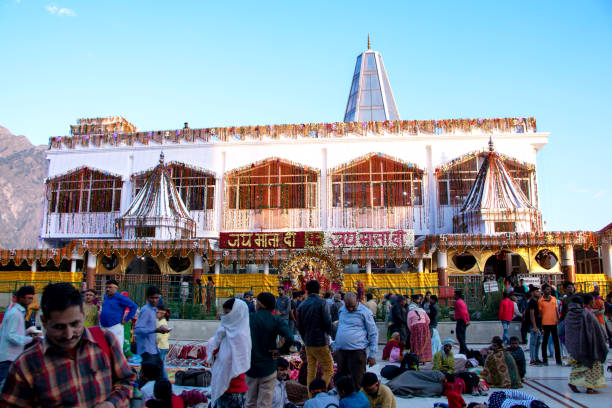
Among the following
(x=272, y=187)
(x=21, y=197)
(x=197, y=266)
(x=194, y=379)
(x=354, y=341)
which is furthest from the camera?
(x=21, y=197)

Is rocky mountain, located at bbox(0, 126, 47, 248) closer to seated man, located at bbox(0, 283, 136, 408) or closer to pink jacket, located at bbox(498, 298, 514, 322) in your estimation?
pink jacket, located at bbox(498, 298, 514, 322)

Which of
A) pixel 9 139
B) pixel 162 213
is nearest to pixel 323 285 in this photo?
pixel 162 213

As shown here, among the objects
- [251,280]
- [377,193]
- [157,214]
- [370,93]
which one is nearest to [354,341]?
[251,280]

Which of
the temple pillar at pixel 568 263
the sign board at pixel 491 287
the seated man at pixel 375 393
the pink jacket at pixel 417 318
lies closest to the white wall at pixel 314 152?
the temple pillar at pixel 568 263

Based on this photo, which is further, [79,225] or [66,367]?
[79,225]

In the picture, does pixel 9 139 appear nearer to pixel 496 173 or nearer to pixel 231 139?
pixel 231 139

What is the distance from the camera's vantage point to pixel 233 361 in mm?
4758

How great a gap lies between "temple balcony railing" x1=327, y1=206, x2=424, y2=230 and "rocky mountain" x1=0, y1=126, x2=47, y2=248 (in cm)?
8630

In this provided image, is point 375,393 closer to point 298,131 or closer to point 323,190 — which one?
point 323,190

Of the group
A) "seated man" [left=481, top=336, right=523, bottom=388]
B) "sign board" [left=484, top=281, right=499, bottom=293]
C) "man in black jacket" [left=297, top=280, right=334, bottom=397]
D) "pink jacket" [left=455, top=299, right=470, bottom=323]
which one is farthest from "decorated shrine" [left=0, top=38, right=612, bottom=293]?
"man in black jacket" [left=297, top=280, right=334, bottom=397]

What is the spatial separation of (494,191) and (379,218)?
5.28 meters

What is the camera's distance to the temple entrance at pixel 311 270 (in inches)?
732

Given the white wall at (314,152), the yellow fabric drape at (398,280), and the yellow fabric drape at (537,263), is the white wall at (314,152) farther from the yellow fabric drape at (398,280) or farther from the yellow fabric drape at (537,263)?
the yellow fabric drape at (398,280)

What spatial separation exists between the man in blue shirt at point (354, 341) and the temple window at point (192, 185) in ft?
63.5
